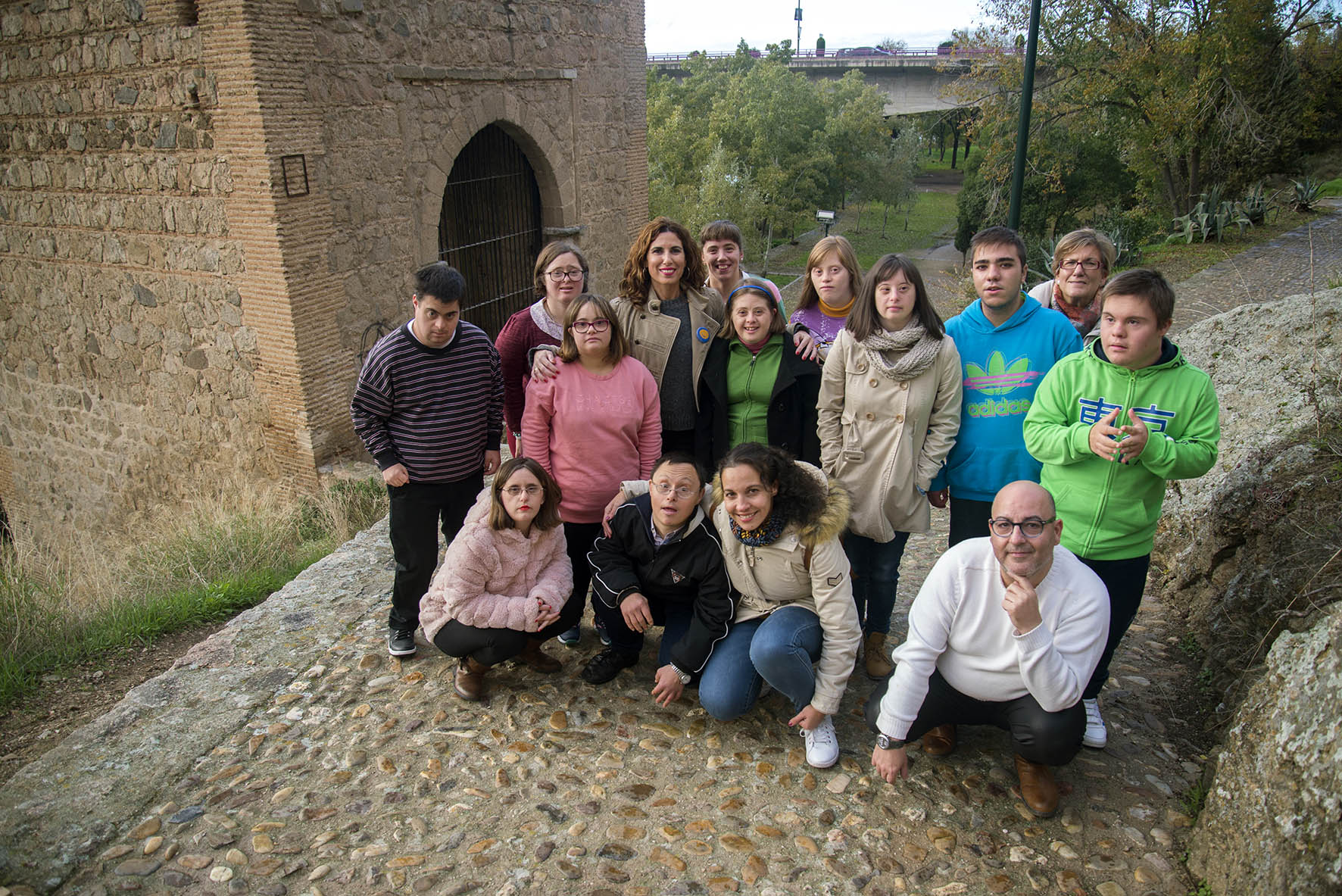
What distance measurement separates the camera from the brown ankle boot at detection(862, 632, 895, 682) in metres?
3.71

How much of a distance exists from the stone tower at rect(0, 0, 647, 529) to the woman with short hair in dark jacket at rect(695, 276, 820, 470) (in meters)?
4.57

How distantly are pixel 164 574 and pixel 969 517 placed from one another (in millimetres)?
4935

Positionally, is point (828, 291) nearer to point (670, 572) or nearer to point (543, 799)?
point (670, 572)

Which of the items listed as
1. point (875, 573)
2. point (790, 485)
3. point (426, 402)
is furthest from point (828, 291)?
point (426, 402)

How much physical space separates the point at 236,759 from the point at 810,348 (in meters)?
2.83

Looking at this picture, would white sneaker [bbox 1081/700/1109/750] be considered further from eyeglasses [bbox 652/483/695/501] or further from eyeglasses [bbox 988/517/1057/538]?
eyeglasses [bbox 652/483/695/501]

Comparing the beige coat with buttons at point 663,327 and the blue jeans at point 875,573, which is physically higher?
the beige coat with buttons at point 663,327

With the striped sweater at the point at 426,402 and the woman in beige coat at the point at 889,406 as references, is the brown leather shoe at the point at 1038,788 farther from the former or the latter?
the striped sweater at the point at 426,402

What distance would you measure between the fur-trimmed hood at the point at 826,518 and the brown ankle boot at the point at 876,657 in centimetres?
77

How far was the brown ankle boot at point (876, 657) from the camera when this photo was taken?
3.71 metres

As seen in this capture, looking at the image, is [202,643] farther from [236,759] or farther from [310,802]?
[310,802]

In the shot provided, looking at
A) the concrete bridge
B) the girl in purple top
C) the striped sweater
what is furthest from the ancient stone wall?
the concrete bridge

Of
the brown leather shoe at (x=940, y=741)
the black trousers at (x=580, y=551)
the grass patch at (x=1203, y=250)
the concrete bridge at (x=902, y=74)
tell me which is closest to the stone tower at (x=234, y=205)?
the black trousers at (x=580, y=551)

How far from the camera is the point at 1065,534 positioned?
3.13m
